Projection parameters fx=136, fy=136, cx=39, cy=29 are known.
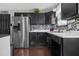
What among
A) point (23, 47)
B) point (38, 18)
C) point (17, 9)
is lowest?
point (23, 47)

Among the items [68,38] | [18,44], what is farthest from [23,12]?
[68,38]

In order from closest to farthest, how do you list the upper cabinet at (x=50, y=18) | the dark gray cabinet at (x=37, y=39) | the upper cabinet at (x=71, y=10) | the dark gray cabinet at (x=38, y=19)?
the upper cabinet at (x=71, y=10)
the dark gray cabinet at (x=37, y=39)
the upper cabinet at (x=50, y=18)
the dark gray cabinet at (x=38, y=19)

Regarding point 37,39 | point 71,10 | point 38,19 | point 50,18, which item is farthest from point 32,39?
point 71,10

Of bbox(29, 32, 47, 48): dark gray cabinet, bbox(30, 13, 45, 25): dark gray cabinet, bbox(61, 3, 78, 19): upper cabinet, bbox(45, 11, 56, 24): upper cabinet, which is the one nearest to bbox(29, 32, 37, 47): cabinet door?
bbox(29, 32, 47, 48): dark gray cabinet

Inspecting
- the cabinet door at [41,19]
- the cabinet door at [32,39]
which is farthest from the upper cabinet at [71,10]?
the cabinet door at [41,19]

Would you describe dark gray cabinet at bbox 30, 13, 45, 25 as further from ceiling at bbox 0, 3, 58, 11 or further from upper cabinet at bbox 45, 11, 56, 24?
ceiling at bbox 0, 3, 58, 11

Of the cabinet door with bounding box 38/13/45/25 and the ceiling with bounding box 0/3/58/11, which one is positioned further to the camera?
the cabinet door with bounding box 38/13/45/25

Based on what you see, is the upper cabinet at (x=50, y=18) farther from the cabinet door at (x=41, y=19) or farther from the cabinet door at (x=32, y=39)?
the cabinet door at (x=32, y=39)

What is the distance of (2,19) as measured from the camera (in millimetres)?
5613

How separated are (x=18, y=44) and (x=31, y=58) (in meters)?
6.26

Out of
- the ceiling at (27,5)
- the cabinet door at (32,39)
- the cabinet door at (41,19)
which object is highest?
the ceiling at (27,5)

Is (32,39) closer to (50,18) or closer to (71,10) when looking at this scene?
(50,18)

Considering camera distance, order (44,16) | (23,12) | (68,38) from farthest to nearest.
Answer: (23,12)
(44,16)
(68,38)

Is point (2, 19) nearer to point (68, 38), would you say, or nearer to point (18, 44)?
point (18, 44)
